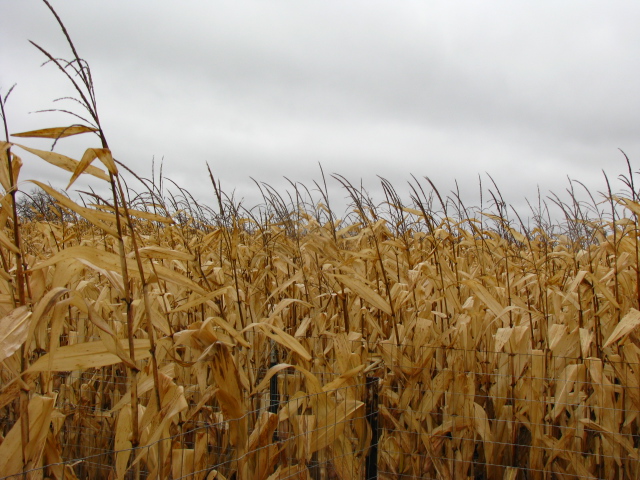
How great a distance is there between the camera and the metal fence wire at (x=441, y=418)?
2166 mm

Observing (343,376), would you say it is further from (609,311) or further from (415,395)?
(609,311)

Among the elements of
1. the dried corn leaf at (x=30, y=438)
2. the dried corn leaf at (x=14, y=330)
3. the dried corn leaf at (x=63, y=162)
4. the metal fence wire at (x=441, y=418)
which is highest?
the dried corn leaf at (x=63, y=162)

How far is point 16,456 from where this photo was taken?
4.62 ft

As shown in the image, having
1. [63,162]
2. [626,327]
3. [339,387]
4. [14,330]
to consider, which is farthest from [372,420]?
[63,162]

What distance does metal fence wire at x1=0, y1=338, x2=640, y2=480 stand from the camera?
2.17 m

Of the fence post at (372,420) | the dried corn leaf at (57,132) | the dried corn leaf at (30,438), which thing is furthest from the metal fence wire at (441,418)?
the dried corn leaf at (57,132)

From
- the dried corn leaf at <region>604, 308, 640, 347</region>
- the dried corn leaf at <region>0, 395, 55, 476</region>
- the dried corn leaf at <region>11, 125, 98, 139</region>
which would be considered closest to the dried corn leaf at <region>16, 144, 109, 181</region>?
the dried corn leaf at <region>11, 125, 98, 139</region>

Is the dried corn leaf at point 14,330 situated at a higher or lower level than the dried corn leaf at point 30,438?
higher

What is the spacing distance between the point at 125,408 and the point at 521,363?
5.89 feet

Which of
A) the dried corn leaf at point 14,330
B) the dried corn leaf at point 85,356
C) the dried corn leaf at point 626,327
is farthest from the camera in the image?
the dried corn leaf at point 626,327

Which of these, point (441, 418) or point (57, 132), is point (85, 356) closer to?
point (57, 132)

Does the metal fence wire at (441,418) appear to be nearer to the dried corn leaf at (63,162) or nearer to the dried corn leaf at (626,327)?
the dried corn leaf at (626,327)

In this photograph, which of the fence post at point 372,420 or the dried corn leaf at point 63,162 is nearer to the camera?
the dried corn leaf at point 63,162

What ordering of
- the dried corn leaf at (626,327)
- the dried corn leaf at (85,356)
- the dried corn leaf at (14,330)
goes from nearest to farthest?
the dried corn leaf at (14,330) → the dried corn leaf at (85,356) → the dried corn leaf at (626,327)
